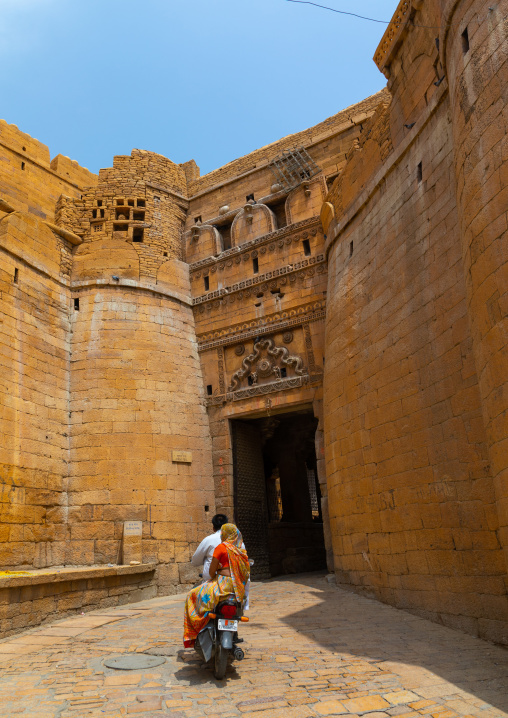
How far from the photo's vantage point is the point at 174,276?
13.9m

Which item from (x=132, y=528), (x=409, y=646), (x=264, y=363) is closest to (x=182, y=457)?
(x=132, y=528)

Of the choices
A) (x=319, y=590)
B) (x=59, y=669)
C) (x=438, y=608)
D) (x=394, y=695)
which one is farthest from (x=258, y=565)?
(x=394, y=695)

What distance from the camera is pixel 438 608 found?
21.0ft

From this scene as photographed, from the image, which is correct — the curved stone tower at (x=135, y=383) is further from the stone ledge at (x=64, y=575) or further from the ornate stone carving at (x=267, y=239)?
the stone ledge at (x=64, y=575)

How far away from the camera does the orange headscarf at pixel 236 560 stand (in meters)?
4.43

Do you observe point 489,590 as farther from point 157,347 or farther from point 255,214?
point 255,214

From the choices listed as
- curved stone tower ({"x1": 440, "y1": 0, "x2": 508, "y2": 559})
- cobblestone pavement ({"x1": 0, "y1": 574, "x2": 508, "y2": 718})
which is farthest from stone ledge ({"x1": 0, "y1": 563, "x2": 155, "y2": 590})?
curved stone tower ({"x1": 440, "y1": 0, "x2": 508, "y2": 559})

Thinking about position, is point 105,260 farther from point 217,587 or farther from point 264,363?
point 217,587

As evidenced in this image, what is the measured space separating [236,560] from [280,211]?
36.4 feet

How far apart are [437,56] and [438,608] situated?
761 centimetres

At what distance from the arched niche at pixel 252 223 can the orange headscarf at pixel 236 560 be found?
398 inches

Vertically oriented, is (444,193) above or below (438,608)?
above

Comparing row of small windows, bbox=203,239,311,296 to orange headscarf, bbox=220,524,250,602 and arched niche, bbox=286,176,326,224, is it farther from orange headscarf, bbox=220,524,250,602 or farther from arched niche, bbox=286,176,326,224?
orange headscarf, bbox=220,524,250,602

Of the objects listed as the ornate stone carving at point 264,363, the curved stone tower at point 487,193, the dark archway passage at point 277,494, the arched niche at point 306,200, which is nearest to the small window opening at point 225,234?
the arched niche at point 306,200
